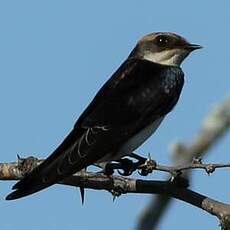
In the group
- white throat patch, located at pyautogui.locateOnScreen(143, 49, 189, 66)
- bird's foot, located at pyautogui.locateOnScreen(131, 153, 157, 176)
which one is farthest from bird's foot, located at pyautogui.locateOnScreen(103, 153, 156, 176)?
white throat patch, located at pyautogui.locateOnScreen(143, 49, 189, 66)

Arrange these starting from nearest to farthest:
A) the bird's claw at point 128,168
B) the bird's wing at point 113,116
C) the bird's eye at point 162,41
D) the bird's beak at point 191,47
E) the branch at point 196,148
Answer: the branch at point 196,148
the bird's wing at point 113,116
the bird's claw at point 128,168
the bird's beak at point 191,47
the bird's eye at point 162,41

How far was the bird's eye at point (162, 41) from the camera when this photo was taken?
7.09m

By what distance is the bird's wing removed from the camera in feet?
16.1

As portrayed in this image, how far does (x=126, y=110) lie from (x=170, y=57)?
1.22 meters

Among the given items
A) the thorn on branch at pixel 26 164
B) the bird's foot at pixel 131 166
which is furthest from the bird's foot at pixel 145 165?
the thorn on branch at pixel 26 164

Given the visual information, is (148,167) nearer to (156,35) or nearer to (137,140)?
(137,140)

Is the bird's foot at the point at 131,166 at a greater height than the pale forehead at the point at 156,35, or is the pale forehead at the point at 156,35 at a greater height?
the pale forehead at the point at 156,35

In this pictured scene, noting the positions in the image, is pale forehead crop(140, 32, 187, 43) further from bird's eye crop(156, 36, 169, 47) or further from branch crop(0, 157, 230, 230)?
branch crop(0, 157, 230, 230)

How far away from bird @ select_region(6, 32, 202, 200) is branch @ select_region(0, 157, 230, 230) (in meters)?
0.08

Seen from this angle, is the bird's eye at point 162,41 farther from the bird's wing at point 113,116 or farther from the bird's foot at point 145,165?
the bird's foot at point 145,165

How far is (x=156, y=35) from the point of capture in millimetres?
7246

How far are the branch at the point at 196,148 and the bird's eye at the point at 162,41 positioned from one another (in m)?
3.00

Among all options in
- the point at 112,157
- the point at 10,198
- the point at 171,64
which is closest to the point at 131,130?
the point at 112,157

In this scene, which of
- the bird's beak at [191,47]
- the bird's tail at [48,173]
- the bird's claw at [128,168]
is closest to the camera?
the bird's tail at [48,173]
